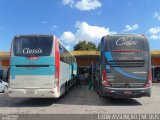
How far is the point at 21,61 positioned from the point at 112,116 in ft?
17.6

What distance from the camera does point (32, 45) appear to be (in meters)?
14.6

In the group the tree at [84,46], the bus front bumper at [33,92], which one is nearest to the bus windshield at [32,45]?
the bus front bumper at [33,92]

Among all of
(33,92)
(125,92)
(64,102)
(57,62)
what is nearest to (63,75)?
(64,102)

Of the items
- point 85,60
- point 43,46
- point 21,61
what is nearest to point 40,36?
point 43,46

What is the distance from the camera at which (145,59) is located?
49.4 ft

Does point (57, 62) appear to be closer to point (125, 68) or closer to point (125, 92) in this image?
point (125, 68)

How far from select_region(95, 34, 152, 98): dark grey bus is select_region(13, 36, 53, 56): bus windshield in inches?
110

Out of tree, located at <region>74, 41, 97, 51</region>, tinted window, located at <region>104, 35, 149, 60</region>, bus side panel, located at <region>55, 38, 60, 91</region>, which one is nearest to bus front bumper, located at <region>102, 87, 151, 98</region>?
tinted window, located at <region>104, 35, 149, 60</region>

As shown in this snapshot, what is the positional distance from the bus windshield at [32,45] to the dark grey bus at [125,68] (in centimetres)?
279

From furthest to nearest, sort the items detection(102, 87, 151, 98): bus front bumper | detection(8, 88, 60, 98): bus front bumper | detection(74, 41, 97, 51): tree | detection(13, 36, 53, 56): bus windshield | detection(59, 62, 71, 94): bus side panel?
detection(74, 41, 97, 51): tree → detection(59, 62, 71, 94): bus side panel → detection(102, 87, 151, 98): bus front bumper → detection(13, 36, 53, 56): bus windshield → detection(8, 88, 60, 98): bus front bumper

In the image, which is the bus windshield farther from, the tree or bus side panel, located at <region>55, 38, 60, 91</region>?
the tree

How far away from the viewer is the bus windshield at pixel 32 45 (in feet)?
47.4

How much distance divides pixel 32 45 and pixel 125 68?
4594 mm

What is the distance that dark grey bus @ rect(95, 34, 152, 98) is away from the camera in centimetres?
1486
